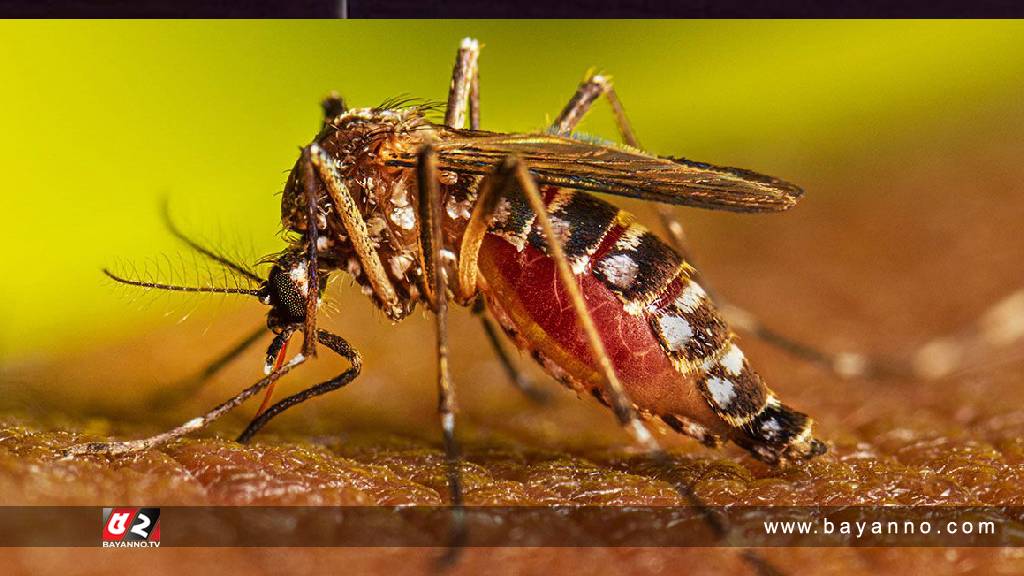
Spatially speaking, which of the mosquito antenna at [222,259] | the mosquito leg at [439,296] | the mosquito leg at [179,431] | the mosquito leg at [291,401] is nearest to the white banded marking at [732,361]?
the mosquito leg at [439,296]

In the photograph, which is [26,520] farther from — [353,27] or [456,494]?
[353,27]

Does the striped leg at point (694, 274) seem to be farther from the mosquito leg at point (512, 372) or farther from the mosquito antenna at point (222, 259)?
the mosquito antenna at point (222, 259)

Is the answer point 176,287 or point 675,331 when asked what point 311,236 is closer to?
point 176,287

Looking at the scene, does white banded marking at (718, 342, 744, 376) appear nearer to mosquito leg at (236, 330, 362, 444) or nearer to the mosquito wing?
the mosquito wing

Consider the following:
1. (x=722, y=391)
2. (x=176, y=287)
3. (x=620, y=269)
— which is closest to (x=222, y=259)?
(x=176, y=287)

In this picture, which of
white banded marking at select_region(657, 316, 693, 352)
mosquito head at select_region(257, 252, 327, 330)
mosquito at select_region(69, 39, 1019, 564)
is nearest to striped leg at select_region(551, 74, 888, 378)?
mosquito at select_region(69, 39, 1019, 564)
